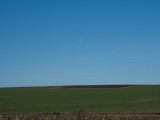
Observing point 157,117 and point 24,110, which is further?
point 24,110

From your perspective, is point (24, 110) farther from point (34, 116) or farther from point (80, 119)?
point (80, 119)

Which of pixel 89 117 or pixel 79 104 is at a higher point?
pixel 79 104

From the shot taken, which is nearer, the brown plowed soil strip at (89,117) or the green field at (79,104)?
the brown plowed soil strip at (89,117)

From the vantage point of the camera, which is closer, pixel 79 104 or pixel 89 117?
pixel 89 117

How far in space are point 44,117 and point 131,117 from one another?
21.6 feet

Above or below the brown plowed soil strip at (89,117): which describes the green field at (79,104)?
above

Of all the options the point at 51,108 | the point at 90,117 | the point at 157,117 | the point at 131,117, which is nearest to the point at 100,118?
the point at 90,117

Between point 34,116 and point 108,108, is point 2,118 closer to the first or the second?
point 34,116

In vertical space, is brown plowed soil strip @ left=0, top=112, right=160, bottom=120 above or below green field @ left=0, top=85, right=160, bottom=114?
below

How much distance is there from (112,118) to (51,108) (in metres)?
9.10

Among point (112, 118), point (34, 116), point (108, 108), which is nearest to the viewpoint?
point (112, 118)

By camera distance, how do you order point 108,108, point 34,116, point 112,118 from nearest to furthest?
point 112,118 < point 34,116 < point 108,108

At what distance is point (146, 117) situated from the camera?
20.4 metres

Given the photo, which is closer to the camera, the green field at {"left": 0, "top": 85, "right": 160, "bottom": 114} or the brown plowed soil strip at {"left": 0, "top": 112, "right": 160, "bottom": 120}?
the brown plowed soil strip at {"left": 0, "top": 112, "right": 160, "bottom": 120}
